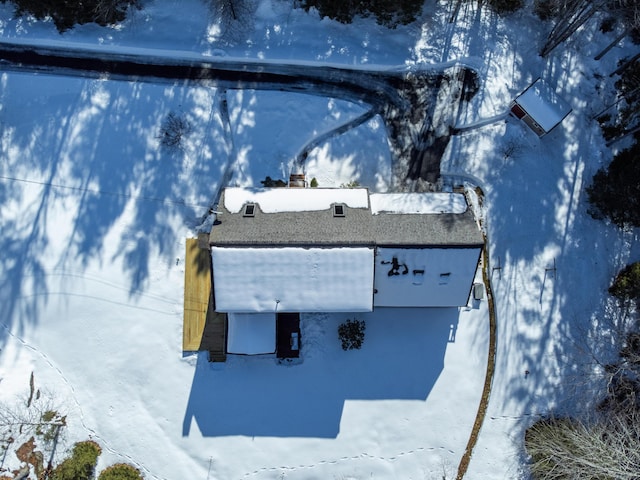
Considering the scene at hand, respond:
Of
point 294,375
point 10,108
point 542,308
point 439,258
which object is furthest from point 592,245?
point 10,108

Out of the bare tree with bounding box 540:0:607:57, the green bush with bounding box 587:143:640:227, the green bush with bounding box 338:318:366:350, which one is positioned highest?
the bare tree with bounding box 540:0:607:57

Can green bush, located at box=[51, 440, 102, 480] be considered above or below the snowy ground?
below

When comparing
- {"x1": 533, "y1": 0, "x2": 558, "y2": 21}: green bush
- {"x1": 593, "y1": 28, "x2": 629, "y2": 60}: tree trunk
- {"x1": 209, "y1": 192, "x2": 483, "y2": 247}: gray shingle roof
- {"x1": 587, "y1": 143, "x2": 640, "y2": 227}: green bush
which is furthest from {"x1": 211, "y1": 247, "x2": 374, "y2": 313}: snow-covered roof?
{"x1": 593, "y1": 28, "x2": 629, "y2": 60}: tree trunk

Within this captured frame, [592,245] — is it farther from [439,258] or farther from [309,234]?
[309,234]

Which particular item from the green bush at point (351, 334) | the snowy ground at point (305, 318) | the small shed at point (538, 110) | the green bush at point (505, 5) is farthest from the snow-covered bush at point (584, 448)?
the green bush at point (505, 5)

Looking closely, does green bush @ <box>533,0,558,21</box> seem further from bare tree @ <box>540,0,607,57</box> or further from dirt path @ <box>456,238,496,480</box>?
dirt path @ <box>456,238,496,480</box>

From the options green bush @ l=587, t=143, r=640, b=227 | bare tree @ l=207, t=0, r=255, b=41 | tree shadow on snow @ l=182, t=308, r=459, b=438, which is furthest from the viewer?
bare tree @ l=207, t=0, r=255, b=41
